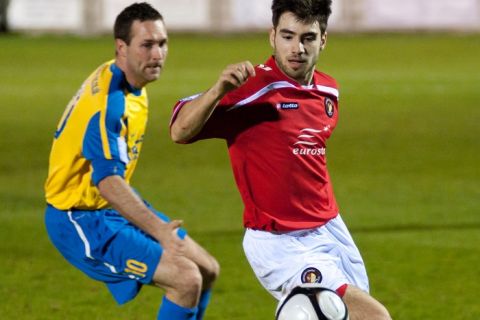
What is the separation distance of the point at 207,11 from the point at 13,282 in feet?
121

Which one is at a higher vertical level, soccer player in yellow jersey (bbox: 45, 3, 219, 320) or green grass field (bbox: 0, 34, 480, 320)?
soccer player in yellow jersey (bbox: 45, 3, 219, 320)

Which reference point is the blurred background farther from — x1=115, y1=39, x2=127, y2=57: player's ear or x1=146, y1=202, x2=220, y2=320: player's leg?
x1=146, y1=202, x2=220, y2=320: player's leg

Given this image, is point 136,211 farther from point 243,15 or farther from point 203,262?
point 243,15

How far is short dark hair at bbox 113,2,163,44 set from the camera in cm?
630

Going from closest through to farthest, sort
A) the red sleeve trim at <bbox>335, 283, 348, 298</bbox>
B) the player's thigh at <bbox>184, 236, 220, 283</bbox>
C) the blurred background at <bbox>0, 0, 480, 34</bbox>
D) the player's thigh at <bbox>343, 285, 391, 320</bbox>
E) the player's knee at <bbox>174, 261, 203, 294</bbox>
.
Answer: the player's thigh at <bbox>343, 285, 391, 320</bbox>, the red sleeve trim at <bbox>335, 283, 348, 298</bbox>, the player's knee at <bbox>174, 261, 203, 294</bbox>, the player's thigh at <bbox>184, 236, 220, 283</bbox>, the blurred background at <bbox>0, 0, 480, 34</bbox>

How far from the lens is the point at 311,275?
5.07 m

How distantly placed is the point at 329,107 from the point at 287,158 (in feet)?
1.20

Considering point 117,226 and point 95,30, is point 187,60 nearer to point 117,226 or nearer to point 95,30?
point 95,30

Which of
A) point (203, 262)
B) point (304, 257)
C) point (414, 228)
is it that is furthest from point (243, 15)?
point (304, 257)

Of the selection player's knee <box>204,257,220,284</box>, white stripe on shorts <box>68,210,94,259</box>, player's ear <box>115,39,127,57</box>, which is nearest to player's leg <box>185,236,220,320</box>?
player's knee <box>204,257,220,284</box>

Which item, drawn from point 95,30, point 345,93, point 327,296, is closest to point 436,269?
point 327,296

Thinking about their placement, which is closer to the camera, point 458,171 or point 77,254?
point 77,254

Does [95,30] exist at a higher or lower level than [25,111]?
lower

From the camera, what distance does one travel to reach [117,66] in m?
6.30
